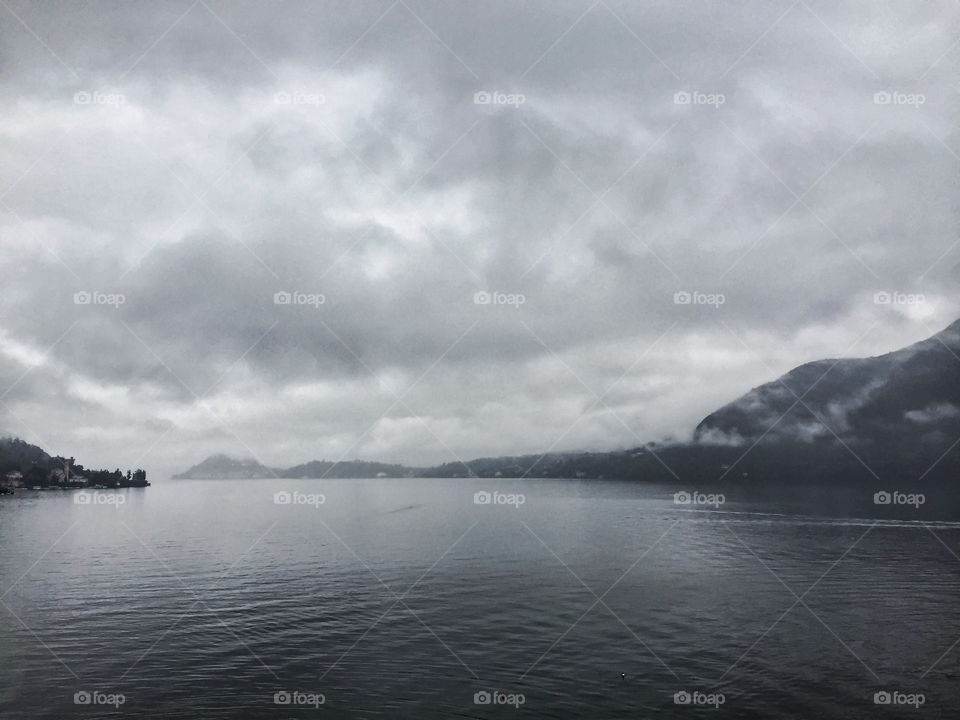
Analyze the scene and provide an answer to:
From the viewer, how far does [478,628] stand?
4766 cm

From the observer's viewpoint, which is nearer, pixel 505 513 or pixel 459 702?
pixel 459 702

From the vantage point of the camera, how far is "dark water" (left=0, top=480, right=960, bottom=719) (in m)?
34.8

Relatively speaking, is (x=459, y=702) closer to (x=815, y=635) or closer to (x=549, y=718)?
(x=549, y=718)

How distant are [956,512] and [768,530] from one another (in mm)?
72635

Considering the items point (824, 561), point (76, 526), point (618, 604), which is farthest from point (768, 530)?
point (76, 526)

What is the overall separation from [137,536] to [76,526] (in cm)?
3354

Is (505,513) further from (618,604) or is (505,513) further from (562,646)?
(562,646)

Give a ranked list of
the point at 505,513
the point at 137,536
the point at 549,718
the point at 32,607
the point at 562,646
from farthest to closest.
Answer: the point at 505,513 → the point at 137,536 → the point at 32,607 → the point at 562,646 → the point at 549,718

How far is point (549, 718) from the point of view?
31.7m

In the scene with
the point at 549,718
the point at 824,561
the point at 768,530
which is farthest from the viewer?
the point at 768,530

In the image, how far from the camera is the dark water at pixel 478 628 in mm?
34812

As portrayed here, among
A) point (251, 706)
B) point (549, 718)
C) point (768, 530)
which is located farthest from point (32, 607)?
point (768, 530)

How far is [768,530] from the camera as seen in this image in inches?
4843

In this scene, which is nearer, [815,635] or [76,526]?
[815,635]
